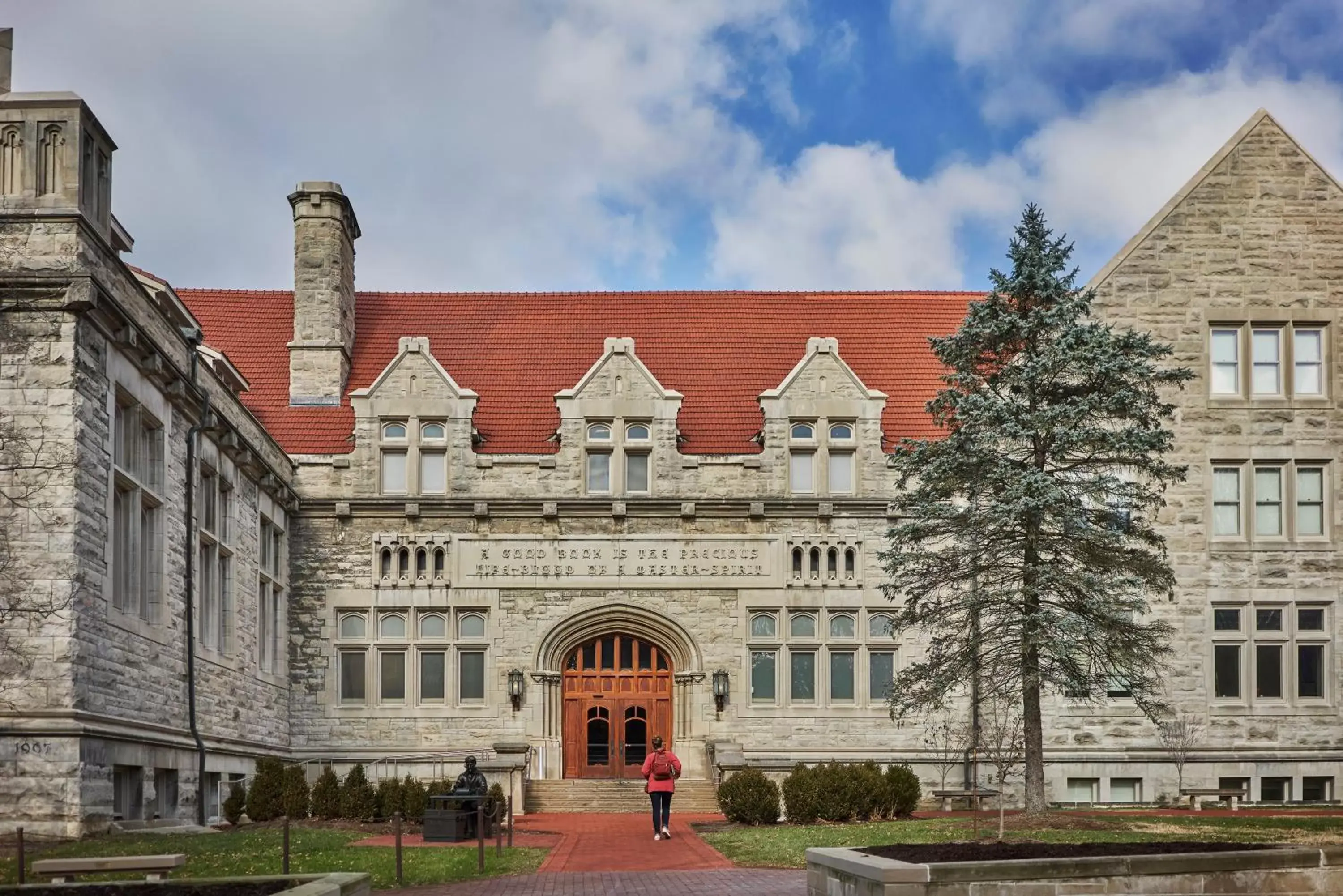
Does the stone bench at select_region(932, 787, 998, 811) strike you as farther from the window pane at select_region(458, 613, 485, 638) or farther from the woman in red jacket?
the window pane at select_region(458, 613, 485, 638)

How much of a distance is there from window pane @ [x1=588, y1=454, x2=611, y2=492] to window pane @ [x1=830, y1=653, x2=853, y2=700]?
5.44 m

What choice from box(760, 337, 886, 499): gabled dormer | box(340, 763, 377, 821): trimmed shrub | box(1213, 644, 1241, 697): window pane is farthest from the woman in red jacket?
box(1213, 644, 1241, 697): window pane

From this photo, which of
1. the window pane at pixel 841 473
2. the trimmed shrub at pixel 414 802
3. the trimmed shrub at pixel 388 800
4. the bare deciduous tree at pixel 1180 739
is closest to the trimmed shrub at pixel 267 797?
the trimmed shrub at pixel 388 800

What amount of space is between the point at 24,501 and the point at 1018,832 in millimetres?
12743

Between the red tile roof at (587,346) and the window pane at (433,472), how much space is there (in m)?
0.89

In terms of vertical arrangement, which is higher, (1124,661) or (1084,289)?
(1084,289)

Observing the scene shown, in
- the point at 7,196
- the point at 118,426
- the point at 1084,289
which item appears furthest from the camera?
the point at 1084,289

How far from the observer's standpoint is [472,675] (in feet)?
106

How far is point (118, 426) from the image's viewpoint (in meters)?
21.0

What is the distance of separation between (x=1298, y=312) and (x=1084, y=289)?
4200 millimetres

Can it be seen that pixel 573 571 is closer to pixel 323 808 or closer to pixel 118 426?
pixel 323 808

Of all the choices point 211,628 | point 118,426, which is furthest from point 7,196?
point 211,628

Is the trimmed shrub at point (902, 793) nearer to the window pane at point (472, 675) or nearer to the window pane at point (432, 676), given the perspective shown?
the window pane at point (472, 675)

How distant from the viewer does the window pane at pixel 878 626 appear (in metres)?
32.3
